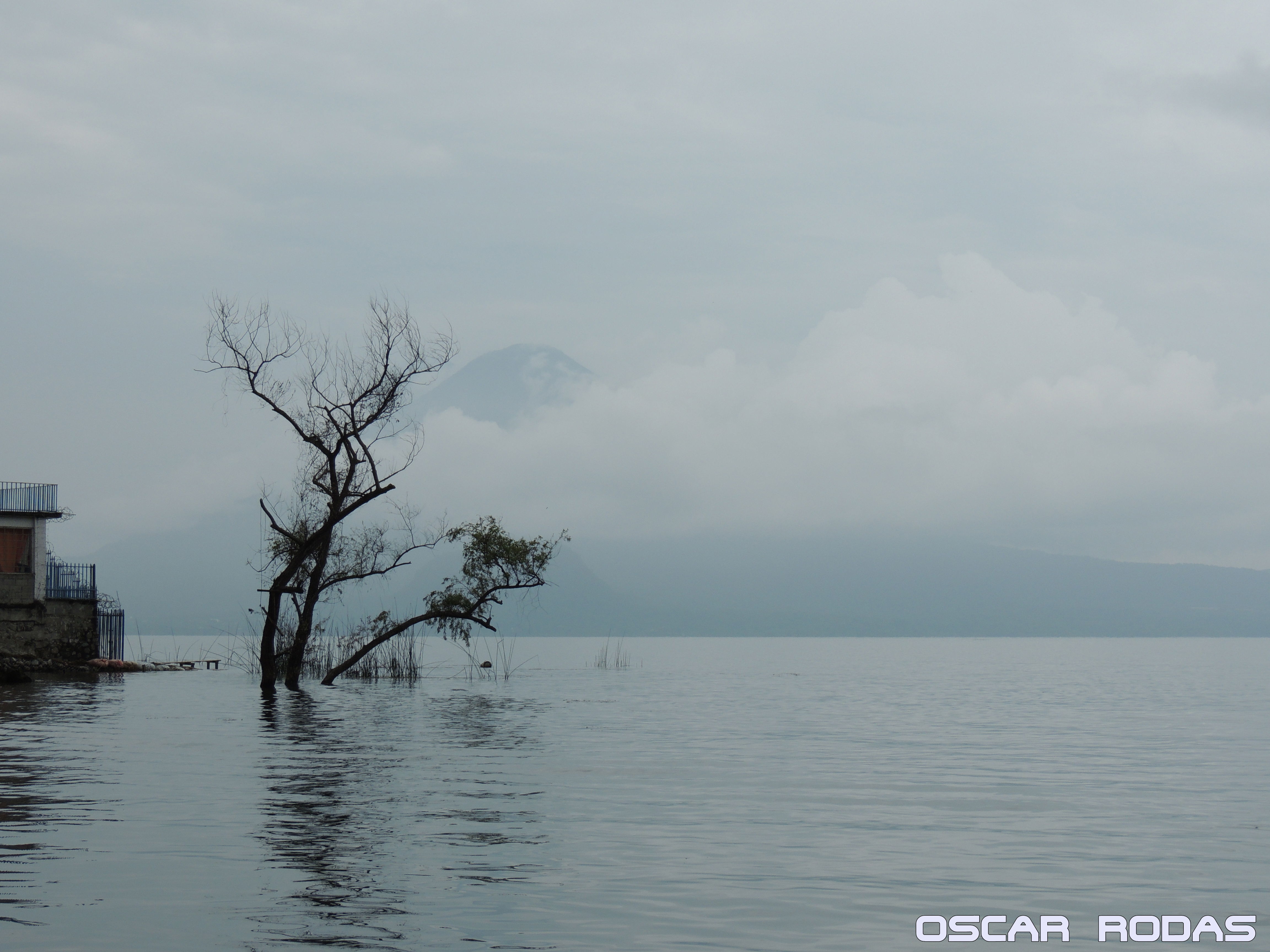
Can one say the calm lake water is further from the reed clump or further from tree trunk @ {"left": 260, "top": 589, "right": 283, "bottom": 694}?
the reed clump

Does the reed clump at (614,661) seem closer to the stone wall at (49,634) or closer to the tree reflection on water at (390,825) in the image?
the stone wall at (49,634)

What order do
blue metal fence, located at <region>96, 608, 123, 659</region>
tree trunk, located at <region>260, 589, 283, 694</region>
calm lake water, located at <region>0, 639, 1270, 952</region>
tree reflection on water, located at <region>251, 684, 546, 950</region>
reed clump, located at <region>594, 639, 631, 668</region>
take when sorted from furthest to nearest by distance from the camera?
1. reed clump, located at <region>594, 639, 631, 668</region>
2. blue metal fence, located at <region>96, 608, 123, 659</region>
3. tree trunk, located at <region>260, 589, 283, 694</region>
4. calm lake water, located at <region>0, 639, 1270, 952</region>
5. tree reflection on water, located at <region>251, 684, 546, 950</region>

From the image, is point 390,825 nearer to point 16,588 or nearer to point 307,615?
point 307,615

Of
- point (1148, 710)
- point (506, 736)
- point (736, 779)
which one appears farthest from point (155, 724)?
point (1148, 710)

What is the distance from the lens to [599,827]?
16688mm

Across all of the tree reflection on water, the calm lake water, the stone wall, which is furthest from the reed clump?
the tree reflection on water

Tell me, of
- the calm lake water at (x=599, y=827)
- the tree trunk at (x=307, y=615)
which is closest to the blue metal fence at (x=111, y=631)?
the tree trunk at (x=307, y=615)

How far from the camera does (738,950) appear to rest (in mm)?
10484

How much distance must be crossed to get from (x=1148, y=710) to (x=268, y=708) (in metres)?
30.3

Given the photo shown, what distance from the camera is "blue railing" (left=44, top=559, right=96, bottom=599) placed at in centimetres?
6091

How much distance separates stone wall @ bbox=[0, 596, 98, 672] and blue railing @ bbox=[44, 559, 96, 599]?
0.49m

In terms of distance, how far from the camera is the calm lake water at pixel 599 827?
11383mm

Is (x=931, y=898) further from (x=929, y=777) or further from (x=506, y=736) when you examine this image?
(x=506, y=736)

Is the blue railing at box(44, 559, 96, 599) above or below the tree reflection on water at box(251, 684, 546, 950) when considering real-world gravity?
above
